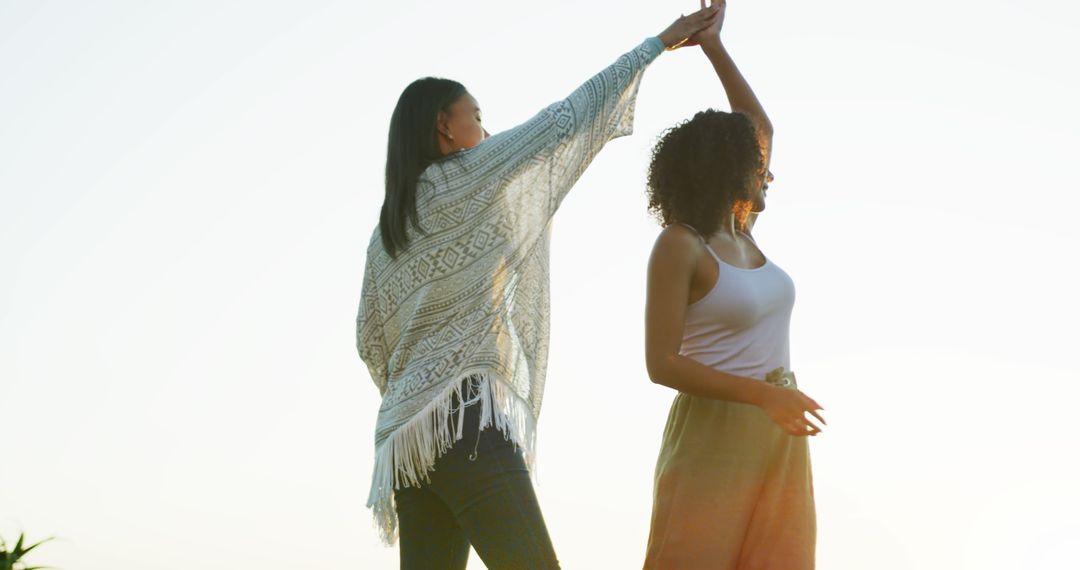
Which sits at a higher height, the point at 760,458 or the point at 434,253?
the point at 434,253

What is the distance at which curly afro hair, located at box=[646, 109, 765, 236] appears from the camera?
12.5 ft

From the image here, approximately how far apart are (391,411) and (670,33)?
59.7 inches

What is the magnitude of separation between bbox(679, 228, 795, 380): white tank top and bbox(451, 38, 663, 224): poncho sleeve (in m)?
0.72

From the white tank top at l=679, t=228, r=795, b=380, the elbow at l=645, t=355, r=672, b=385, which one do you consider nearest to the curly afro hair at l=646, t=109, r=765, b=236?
the white tank top at l=679, t=228, r=795, b=380

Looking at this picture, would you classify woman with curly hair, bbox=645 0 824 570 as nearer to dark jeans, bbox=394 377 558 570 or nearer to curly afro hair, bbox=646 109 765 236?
curly afro hair, bbox=646 109 765 236

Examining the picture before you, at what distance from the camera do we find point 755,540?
3631 mm

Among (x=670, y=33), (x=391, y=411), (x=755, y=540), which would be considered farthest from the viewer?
(x=670, y=33)

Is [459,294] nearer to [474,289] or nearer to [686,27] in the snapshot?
[474,289]

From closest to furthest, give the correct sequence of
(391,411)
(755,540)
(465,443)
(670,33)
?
(755,540), (465,443), (391,411), (670,33)

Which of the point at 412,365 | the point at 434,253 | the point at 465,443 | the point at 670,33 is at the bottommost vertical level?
the point at 465,443

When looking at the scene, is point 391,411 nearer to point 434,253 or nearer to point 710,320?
point 434,253

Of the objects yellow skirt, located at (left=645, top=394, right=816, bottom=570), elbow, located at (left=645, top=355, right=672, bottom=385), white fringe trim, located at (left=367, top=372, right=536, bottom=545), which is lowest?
yellow skirt, located at (left=645, top=394, right=816, bottom=570)

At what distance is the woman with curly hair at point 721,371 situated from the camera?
3.58 m

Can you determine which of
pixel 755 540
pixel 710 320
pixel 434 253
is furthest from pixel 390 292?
pixel 755 540
